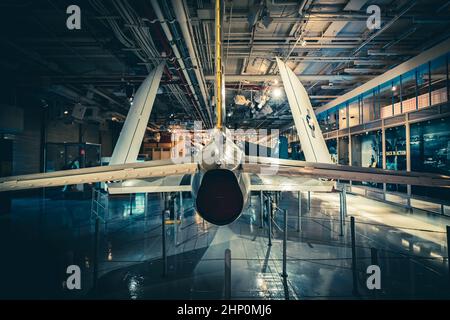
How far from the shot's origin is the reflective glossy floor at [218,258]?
4.34 m

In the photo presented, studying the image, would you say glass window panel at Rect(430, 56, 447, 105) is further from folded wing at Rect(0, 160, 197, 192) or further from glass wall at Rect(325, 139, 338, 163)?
folded wing at Rect(0, 160, 197, 192)

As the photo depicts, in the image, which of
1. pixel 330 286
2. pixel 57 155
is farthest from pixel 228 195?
pixel 57 155

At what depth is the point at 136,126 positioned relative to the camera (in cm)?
742

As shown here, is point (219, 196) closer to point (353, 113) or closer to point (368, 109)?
point (368, 109)

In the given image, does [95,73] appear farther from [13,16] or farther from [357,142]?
[357,142]

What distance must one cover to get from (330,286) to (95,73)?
601 inches

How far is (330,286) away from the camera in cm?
447

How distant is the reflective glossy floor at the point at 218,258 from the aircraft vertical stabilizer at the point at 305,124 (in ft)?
9.92

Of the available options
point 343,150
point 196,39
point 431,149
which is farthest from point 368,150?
point 196,39

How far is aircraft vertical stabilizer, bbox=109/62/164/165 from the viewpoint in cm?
681

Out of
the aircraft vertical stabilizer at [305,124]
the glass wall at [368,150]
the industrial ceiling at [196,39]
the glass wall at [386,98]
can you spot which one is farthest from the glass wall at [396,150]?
the aircraft vertical stabilizer at [305,124]

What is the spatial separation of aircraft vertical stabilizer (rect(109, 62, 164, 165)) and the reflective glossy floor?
9.84 ft

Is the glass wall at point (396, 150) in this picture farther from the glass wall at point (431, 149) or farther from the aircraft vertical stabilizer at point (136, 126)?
the aircraft vertical stabilizer at point (136, 126)

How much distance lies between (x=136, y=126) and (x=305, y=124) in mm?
6098
